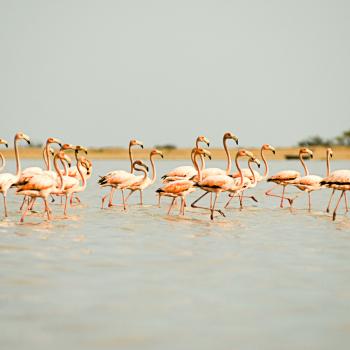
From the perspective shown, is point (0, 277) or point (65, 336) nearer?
point (65, 336)

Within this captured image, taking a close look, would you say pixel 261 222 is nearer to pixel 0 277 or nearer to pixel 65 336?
pixel 0 277

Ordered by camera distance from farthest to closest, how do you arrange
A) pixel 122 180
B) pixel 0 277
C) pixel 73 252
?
pixel 122 180 < pixel 73 252 < pixel 0 277

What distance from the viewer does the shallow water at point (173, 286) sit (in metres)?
5.92

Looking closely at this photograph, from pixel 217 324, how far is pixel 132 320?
835 millimetres

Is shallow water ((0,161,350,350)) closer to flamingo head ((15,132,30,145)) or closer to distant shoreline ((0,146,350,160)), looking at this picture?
flamingo head ((15,132,30,145))

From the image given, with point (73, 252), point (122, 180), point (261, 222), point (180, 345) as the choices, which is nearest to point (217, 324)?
point (180, 345)

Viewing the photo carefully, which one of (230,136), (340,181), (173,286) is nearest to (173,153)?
(230,136)

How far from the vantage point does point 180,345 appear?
5672 mm

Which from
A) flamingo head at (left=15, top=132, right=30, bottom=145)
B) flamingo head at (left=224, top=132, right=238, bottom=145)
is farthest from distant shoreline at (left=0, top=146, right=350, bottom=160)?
flamingo head at (left=15, top=132, right=30, bottom=145)

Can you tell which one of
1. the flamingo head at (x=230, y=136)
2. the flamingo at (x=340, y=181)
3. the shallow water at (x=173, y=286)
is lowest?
the shallow water at (x=173, y=286)

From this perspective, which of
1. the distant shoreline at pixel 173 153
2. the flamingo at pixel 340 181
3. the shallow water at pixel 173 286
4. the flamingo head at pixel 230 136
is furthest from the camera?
the distant shoreline at pixel 173 153

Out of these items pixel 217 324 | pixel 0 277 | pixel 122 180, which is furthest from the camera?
pixel 122 180

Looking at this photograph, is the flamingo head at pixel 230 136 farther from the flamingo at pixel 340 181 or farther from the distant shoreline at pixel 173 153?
the distant shoreline at pixel 173 153

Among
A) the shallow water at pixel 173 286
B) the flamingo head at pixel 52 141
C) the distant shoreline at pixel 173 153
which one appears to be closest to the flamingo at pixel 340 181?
the shallow water at pixel 173 286
